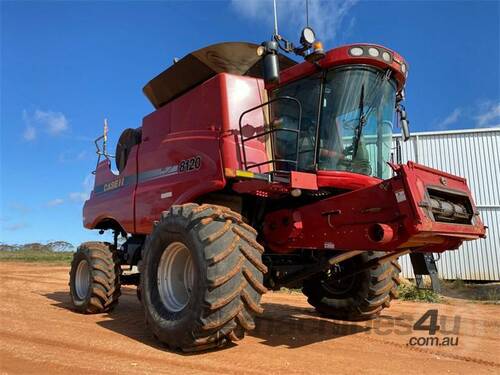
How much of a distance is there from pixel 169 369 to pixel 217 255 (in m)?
1.12

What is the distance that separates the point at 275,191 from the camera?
5215mm

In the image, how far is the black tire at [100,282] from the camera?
7277mm

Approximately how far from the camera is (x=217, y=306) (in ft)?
14.3

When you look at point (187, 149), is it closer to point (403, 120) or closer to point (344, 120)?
point (344, 120)

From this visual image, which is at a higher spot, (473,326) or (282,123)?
(282,123)

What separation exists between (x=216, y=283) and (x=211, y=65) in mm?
3321

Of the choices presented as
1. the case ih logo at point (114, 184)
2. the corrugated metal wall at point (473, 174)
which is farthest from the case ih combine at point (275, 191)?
the corrugated metal wall at point (473, 174)

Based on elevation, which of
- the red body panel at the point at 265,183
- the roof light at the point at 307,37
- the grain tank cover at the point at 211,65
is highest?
the grain tank cover at the point at 211,65

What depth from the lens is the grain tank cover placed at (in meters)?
6.22

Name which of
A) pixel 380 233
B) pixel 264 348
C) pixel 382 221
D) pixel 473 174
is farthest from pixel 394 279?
pixel 473 174

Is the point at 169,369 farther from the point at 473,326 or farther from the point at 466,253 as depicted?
the point at 466,253

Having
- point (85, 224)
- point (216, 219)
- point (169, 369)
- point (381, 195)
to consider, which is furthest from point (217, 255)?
point (85, 224)

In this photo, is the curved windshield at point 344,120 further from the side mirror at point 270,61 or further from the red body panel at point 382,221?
the side mirror at point 270,61

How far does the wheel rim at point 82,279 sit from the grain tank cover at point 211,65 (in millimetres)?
3530
